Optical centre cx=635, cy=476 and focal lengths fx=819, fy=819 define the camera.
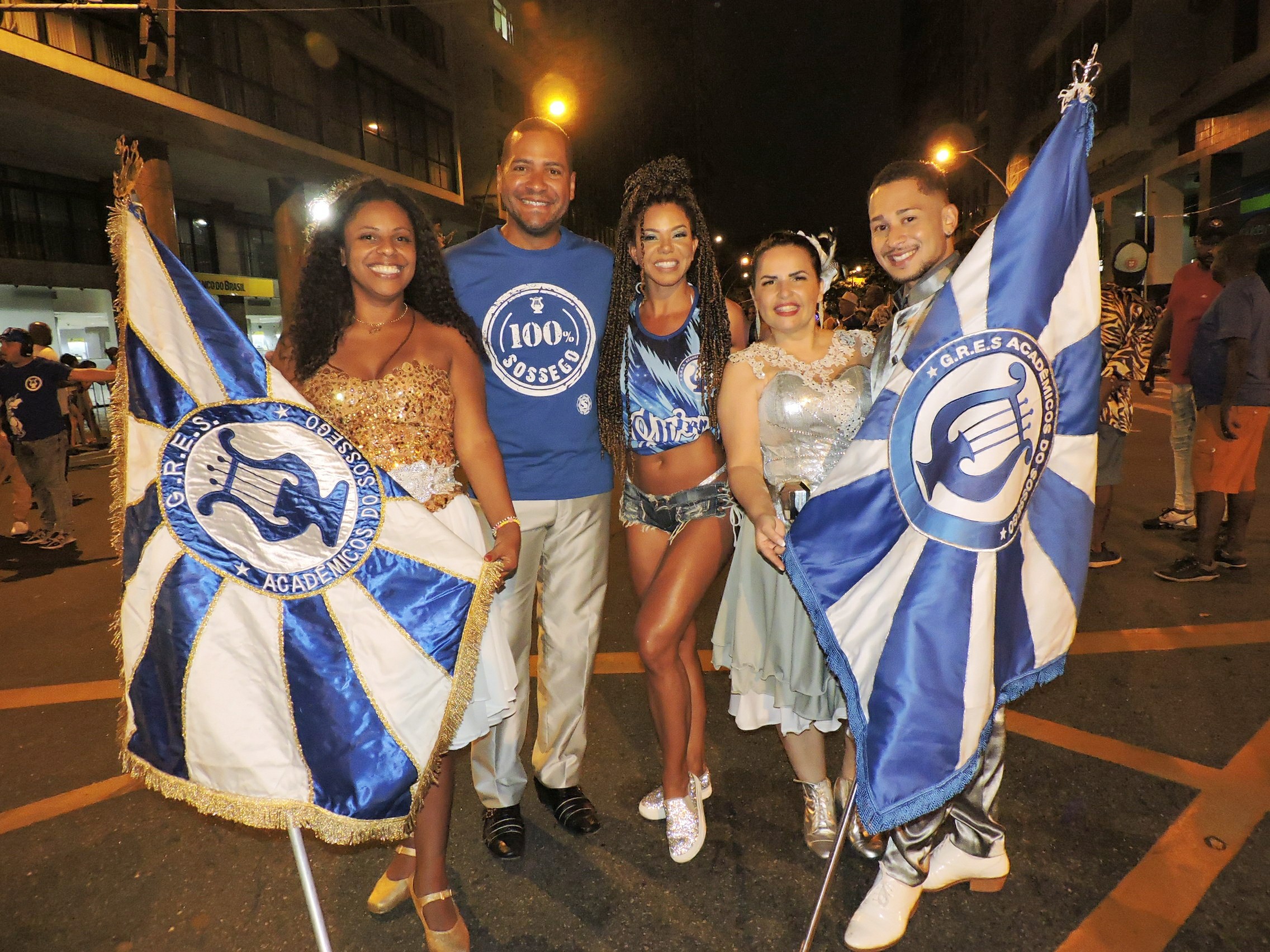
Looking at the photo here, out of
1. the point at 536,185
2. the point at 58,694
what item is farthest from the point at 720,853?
the point at 58,694

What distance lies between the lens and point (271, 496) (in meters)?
2.24

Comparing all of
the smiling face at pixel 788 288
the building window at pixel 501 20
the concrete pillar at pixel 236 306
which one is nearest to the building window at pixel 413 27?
the building window at pixel 501 20

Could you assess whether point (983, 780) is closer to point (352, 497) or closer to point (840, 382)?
point (840, 382)

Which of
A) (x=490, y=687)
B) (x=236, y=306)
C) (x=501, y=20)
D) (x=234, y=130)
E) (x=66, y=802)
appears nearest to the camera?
(x=490, y=687)

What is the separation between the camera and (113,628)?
7.25 ft

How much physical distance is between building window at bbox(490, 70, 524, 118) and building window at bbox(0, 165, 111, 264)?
13.1 m

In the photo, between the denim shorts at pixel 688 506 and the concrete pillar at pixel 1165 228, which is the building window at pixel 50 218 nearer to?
the denim shorts at pixel 688 506

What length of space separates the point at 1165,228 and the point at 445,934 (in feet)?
101

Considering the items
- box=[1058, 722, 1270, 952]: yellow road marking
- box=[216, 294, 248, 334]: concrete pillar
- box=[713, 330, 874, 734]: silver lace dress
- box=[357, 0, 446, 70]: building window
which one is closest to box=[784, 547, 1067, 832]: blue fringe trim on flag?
box=[713, 330, 874, 734]: silver lace dress

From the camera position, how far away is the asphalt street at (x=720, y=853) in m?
2.42

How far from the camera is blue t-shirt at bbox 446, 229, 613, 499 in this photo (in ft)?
10.1

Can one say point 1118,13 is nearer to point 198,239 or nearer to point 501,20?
point 501,20

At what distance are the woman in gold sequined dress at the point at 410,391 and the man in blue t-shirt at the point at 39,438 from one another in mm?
6177

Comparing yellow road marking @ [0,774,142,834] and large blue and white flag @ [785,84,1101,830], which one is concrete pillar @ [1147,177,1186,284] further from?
yellow road marking @ [0,774,142,834]
